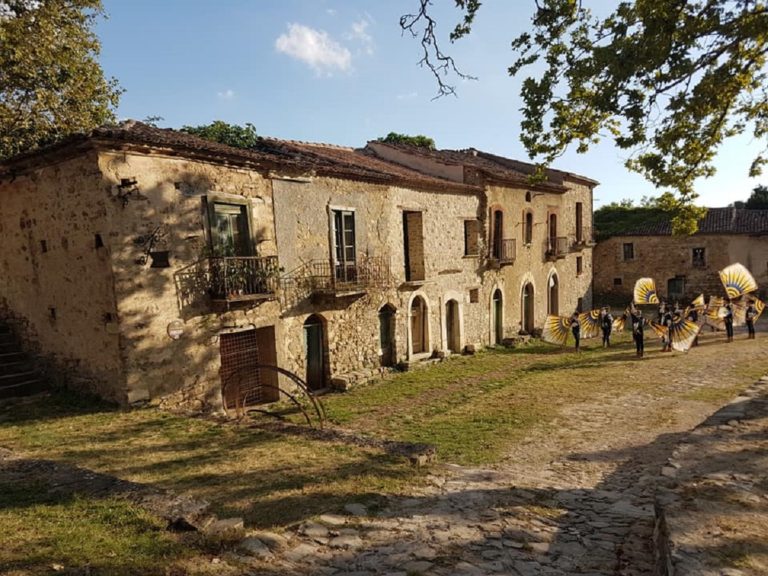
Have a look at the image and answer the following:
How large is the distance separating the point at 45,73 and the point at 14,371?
24.5ft

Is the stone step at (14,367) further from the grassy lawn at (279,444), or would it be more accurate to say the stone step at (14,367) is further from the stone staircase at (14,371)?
the grassy lawn at (279,444)

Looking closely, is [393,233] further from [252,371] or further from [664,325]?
[664,325]

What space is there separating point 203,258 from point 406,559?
7.78 m

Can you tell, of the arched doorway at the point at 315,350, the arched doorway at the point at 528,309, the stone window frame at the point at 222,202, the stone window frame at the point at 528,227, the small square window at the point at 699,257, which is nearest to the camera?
the stone window frame at the point at 222,202

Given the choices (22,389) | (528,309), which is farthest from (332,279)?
(528,309)

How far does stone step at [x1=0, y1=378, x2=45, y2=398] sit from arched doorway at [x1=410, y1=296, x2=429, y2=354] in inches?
406

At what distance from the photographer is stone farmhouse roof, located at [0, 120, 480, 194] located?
28.6ft

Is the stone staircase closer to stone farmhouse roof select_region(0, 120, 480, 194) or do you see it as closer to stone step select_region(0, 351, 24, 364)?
stone step select_region(0, 351, 24, 364)

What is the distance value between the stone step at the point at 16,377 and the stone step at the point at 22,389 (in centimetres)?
14

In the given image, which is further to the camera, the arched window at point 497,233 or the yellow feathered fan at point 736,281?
the arched window at point 497,233

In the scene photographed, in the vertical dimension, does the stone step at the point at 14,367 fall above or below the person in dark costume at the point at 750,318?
above

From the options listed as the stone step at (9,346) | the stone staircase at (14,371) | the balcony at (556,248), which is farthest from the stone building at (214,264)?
the balcony at (556,248)

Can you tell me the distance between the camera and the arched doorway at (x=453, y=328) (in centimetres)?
1781

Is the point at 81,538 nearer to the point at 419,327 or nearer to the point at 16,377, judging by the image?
the point at 16,377
